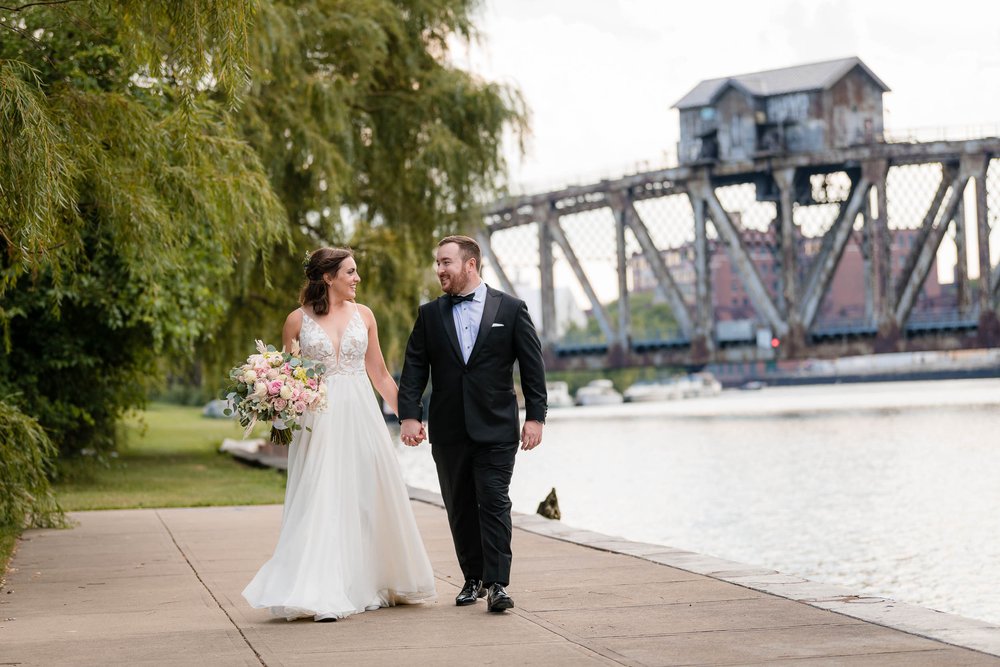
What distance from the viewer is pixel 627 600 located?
711 centimetres

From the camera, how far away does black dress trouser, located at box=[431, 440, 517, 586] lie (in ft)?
22.5

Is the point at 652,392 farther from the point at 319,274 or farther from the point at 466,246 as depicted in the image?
the point at 466,246

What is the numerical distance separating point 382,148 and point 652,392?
8033 centimetres

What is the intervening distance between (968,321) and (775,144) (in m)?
14.7

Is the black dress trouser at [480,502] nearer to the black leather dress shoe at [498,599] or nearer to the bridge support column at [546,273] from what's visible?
the black leather dress shoe at [498,599]

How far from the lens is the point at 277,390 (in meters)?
6.99

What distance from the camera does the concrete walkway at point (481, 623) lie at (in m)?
5.58

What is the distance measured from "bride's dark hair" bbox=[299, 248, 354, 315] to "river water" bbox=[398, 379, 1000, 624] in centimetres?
573

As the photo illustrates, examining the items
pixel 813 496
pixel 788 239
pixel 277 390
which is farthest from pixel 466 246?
pixel 788 239

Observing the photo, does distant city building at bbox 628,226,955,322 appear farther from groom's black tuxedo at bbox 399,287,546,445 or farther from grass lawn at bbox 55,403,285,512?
groom's black tuxedo at bbox 399,287,546,445

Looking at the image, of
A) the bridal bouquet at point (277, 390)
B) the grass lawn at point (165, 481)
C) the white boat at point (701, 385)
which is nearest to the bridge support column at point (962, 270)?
the grass lawn at point (165, 481)

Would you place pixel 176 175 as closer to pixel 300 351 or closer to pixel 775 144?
pixel 300 351

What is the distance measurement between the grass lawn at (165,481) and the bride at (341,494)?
25.2 feet

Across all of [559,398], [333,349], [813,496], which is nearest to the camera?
[333,349]
